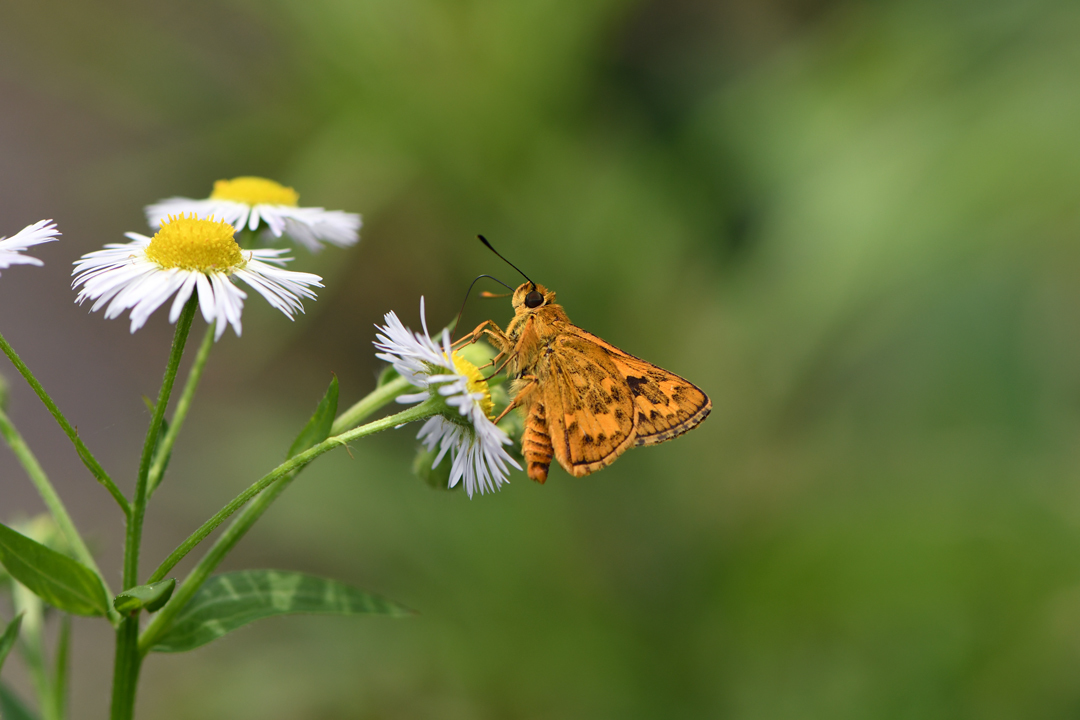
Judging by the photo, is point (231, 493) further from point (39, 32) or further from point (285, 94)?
point (39, 32)

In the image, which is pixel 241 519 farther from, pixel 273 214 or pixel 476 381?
pixel 273 214

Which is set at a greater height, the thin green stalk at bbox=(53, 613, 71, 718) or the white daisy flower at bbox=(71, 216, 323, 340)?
the white daisy flower at bbox=(71, 216, 323, 340)

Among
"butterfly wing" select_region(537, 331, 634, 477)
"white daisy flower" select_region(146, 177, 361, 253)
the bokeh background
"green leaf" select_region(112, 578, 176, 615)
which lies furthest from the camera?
the bokeh background

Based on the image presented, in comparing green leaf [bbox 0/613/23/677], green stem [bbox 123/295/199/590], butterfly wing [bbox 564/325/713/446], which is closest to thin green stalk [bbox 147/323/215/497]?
green stem [bbox 123/295/199/590]

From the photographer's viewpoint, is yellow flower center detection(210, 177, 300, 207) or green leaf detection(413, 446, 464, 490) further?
yellow flower center detection(210, 177, 300, 207)

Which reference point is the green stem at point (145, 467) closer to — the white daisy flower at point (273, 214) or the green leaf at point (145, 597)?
the green leaf at point (145, 597)

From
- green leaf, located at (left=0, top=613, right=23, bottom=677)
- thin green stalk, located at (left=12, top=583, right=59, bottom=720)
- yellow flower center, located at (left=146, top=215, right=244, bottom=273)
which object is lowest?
thin green stalk, located at (left=12, top=583, right=59, bottom=720)

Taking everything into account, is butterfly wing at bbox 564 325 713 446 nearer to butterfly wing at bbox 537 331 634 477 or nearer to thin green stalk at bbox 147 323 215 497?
butterfly wing at bbox 537 331 634 477

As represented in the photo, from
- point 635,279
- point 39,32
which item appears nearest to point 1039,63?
point 635,279
